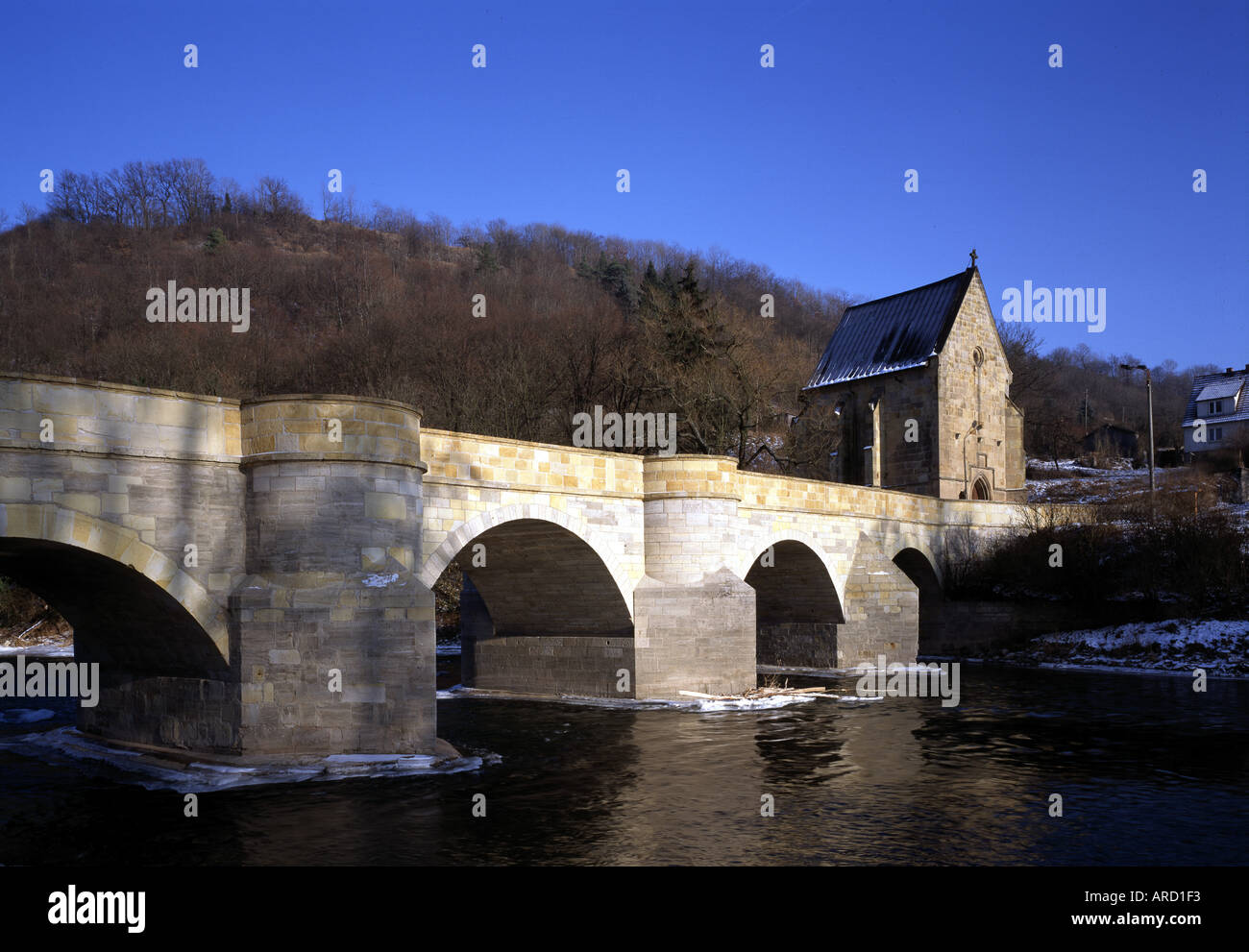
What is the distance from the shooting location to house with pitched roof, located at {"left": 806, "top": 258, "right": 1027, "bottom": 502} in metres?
38.1

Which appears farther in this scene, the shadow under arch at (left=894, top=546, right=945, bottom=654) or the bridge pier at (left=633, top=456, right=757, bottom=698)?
the shadow under arch at (left=894, top=546, right=945, bottom=654)

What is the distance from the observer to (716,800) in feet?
42.7

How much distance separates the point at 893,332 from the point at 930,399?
4.07m

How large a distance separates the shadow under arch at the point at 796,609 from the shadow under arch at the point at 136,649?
15.4 metres

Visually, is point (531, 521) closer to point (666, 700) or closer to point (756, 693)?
point (666, 700)

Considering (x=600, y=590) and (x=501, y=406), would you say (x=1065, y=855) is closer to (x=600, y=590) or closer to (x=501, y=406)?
(x=600, y=590)

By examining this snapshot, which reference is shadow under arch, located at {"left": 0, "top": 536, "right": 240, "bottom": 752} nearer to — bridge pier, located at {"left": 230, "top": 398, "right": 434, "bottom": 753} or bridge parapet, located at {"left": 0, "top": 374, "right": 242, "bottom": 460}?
bridge pier, located at {"left": 230, "top": 398, "right": 434, "bottom": 753}

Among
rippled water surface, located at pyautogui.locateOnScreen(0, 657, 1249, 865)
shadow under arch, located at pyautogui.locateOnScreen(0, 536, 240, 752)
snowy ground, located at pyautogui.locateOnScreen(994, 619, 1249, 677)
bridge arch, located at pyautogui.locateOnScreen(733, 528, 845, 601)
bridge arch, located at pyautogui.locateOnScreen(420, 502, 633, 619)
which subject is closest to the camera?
rippled water surface, located at pyautogui.locateOnScreen(0, 657, 1249, 865)

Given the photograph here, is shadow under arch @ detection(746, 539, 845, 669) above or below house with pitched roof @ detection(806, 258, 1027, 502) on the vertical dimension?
below

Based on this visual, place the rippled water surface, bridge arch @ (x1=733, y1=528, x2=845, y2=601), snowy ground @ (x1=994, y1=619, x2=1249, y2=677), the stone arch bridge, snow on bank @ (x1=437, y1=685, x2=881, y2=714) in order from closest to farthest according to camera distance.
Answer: the rippled water surface < the stone arch bridge < snow on bank @ (x1=437, y1=685, x2=881, y2=714) < bridge arch @ (x1=733, y1=528, x2=845, y2=601) < snowy ground @ (x1=994, y1=619, x2=1249, y2=677)

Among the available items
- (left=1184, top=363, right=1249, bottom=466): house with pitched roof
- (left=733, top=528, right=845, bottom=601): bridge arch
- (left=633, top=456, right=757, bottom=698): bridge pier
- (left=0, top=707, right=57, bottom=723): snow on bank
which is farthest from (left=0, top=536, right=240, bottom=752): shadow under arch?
(left=1184, top=363, right=1249, bottom=466): house with pitched roof

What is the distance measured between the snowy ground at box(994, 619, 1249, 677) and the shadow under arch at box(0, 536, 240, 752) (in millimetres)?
23275

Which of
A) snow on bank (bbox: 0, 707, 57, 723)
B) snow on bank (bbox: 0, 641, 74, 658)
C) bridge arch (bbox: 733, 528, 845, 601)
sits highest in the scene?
bridge arch (bbox: 733, 528, 845, 601)
